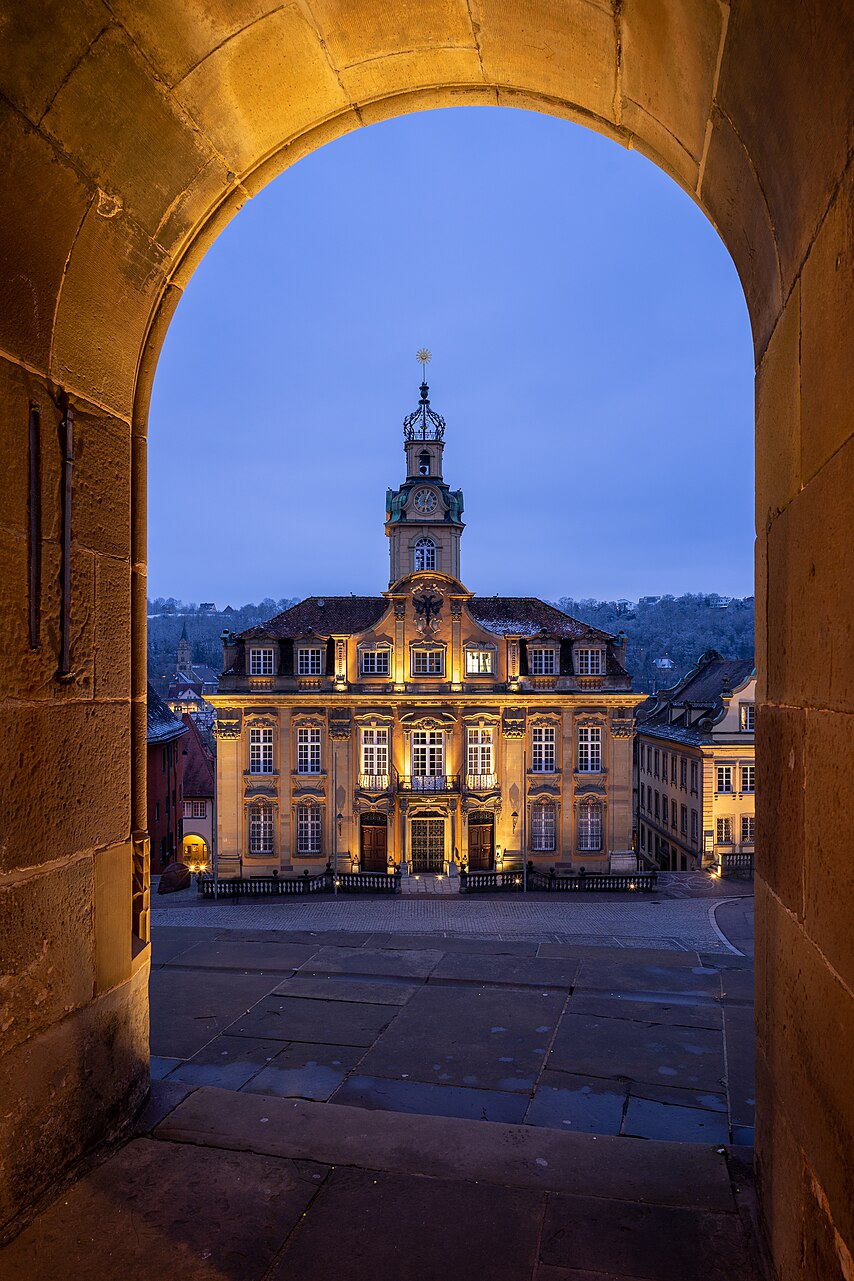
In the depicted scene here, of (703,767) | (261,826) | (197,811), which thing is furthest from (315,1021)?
(197,811)

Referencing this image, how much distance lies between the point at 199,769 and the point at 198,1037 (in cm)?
4345

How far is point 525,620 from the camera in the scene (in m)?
38.0

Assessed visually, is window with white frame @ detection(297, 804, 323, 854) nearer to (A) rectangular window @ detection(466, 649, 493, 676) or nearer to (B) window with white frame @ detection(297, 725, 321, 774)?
(B) window with white frame @ detection(297, 725, 321, 774)

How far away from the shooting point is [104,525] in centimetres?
389

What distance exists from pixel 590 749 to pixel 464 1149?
33.8m

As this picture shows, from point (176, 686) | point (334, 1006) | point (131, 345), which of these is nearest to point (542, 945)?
point (334, 1006)

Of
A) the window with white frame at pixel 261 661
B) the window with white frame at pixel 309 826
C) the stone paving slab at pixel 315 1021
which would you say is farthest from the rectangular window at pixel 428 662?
the stone paving slab at pixel 315 1021

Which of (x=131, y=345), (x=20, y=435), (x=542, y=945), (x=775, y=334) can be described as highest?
(x=131, y=345)

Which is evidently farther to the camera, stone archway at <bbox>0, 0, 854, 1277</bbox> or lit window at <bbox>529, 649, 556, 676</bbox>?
lit window at <bbox>529, 649, 556, 676</bbox>

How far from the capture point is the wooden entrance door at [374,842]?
3606 centimetres

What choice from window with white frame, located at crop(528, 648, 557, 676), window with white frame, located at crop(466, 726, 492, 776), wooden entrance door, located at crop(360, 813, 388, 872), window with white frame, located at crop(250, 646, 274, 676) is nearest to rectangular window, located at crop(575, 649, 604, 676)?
window with white frame, located at crop(528, 648, 557, 676)

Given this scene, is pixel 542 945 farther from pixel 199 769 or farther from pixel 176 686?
pixel 176 686

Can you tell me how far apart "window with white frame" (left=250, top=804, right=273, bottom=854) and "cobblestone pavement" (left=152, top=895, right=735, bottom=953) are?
229 inches

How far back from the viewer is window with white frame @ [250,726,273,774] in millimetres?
35906
